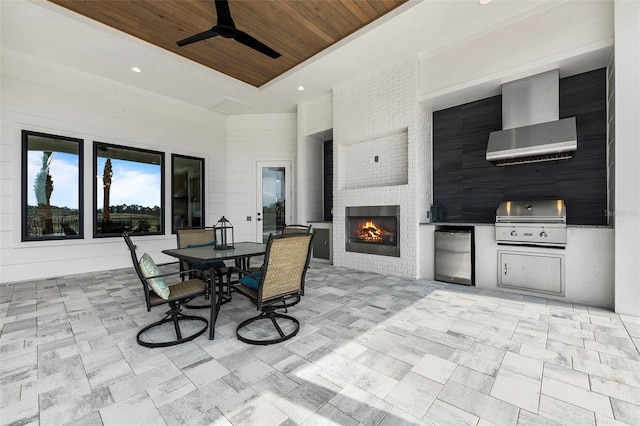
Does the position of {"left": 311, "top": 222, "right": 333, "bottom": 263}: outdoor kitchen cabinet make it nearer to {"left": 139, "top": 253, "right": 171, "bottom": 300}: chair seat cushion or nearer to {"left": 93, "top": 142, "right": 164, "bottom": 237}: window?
{"left": 93, "top": 142, "right": 164, "bottom": 237}: window

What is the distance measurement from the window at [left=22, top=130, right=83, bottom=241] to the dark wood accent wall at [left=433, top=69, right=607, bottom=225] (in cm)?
652

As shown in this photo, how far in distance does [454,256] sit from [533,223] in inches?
42.8

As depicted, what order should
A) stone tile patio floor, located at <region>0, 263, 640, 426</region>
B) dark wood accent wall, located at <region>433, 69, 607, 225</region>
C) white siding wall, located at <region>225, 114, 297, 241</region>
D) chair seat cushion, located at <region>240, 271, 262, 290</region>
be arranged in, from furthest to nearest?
white siding wall, located at <region>225, 114, 297, 241</region>, dark wood accent wall, located at <region>433, 69, 607, 225</region>, chair seat cushion, located at <region>240, 271, 262, 290</region>, stone tile patio floor, located at <region>0, 263, 640, 426</region>

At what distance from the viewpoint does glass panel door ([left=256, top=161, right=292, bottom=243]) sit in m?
6.93

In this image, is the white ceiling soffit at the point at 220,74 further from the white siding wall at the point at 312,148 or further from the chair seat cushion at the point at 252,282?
the chair seat cushion at the point at 252,282

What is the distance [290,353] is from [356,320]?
0.88 m

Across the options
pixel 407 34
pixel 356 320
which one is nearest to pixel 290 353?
pixel 356 320

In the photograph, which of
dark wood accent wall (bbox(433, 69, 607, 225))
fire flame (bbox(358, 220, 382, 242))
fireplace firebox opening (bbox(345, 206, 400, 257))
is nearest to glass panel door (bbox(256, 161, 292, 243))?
fireplace firebox opening (bbox(345, 206, 400, 257))

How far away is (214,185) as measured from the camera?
22.1 ft

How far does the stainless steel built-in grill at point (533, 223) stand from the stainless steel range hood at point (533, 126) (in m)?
0.67

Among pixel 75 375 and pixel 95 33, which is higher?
pixel 95 33

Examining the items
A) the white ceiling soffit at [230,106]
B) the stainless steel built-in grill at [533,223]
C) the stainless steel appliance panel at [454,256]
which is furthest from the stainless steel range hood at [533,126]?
the white ceiling soffit at [230,106]

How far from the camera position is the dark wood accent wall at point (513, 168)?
356 cm

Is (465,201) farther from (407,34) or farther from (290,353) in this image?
(290,353)
